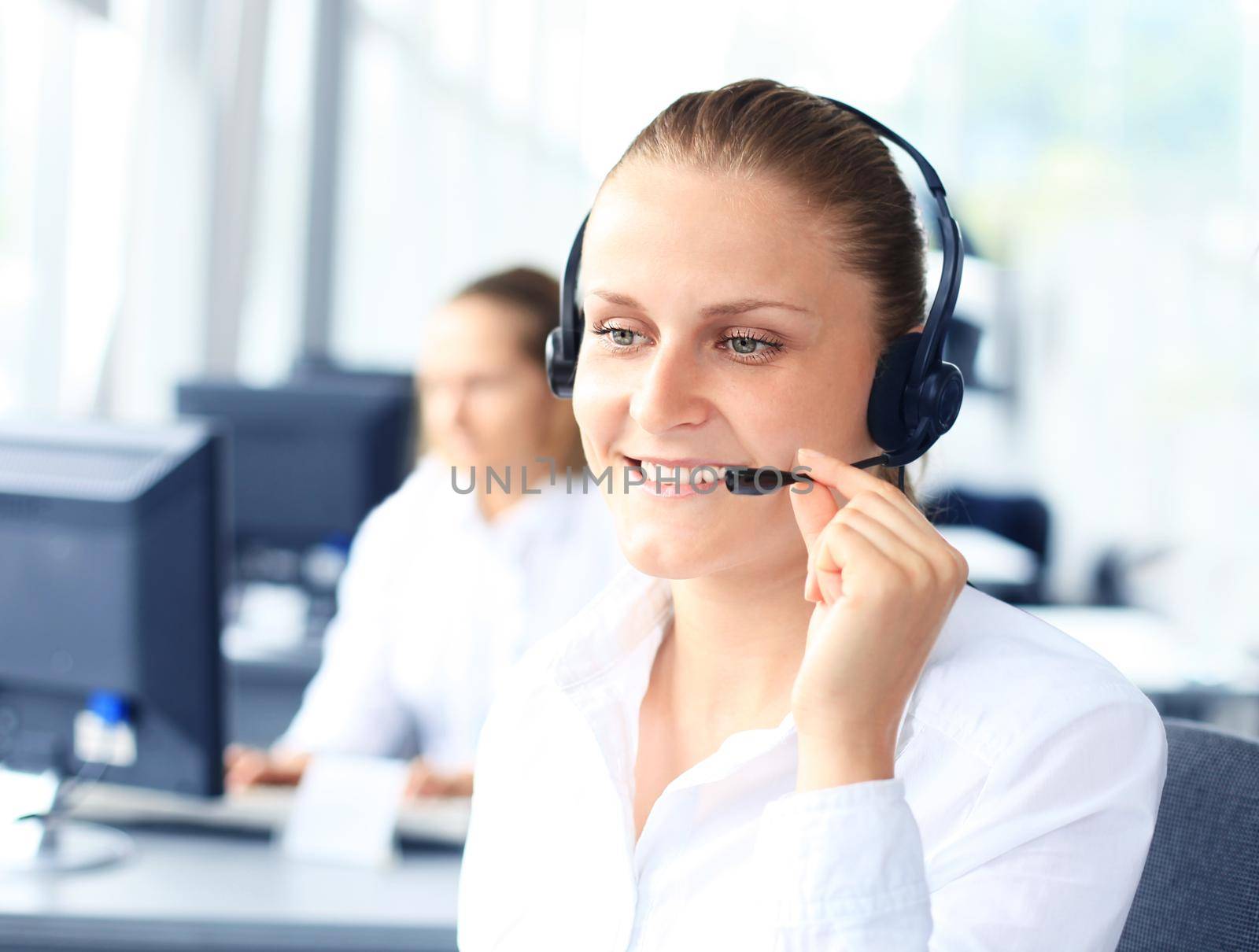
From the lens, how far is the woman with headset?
2.85ft

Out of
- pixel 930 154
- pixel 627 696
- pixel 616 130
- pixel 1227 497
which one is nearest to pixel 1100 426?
pixel 1227 497

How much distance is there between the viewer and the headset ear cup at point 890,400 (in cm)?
105

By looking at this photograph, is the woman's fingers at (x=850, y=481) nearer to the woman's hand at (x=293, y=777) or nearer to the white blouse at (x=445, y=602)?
the woman's hand at (x=293, y=777)

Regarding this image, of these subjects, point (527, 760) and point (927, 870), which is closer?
point (927, 870)

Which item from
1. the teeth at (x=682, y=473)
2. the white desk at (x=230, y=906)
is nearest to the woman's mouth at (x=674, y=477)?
the teeth at (x=682, y=473)

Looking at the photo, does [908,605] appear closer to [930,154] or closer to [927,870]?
[927,870]

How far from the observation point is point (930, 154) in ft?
19.3

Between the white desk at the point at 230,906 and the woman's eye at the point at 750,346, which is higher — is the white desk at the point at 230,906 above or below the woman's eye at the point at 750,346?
below

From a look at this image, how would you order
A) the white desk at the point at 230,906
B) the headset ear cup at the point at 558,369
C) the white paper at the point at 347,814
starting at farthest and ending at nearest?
the white paper at the point at 347,814
the white desk at the point at 230,906
the headset ear cup at the point at 558,369

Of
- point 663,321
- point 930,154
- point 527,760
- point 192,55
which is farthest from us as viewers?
point 930,154

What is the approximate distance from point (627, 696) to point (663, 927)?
0.77ft

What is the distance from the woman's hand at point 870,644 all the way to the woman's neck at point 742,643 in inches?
7.9

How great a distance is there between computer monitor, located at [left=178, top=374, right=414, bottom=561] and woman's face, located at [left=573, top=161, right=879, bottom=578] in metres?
1.81

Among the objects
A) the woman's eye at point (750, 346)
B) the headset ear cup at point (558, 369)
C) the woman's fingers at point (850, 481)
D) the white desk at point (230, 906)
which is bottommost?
the white desk at point (230, 906)
